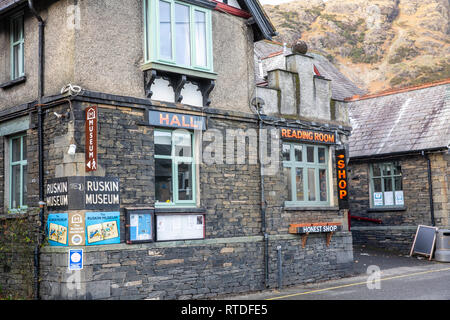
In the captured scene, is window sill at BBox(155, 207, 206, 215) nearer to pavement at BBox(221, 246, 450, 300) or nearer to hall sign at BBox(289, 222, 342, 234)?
pavement at BBox(221, 246, 450, 300)

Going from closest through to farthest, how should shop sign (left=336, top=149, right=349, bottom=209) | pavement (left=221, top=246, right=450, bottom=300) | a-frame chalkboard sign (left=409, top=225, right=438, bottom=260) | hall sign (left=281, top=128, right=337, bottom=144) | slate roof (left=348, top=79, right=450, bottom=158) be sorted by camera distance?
pavement (left=221, top=246, right=450, bottom=300)
hall sign (left=281, top=128, right=337, bottom=144)
shop sign (left=336, top=149, right=349, bottom=209)
a-frame chalkboard sign (left=409, top=225, right=438, bottom=260)
slate roof (left=348, top=79, right=450, bottom=158)

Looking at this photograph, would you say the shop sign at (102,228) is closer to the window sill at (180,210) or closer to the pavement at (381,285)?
the window sill at (180,210)

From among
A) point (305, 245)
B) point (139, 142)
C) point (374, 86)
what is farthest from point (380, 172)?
point (374, 86)

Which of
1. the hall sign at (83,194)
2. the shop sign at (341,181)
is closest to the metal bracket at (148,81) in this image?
the hall sign at (83,194)

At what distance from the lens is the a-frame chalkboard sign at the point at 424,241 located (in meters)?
20.6

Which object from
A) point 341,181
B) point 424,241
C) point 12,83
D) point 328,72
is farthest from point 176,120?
point 328,72

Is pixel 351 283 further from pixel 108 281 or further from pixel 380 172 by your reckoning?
pixel 380 172

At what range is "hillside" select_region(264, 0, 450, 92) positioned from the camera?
3155 inches

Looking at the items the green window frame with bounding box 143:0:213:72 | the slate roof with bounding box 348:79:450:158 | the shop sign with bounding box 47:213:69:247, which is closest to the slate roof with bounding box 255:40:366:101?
the slate roof with bounding box 348:79:450:158

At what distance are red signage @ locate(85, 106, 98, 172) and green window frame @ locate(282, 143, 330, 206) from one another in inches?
238

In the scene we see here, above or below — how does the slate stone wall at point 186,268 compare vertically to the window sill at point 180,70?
below

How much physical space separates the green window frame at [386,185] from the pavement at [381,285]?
3.54 m

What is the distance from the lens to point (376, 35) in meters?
93.4

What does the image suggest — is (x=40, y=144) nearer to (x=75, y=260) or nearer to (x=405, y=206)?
(x=75, y=260)
